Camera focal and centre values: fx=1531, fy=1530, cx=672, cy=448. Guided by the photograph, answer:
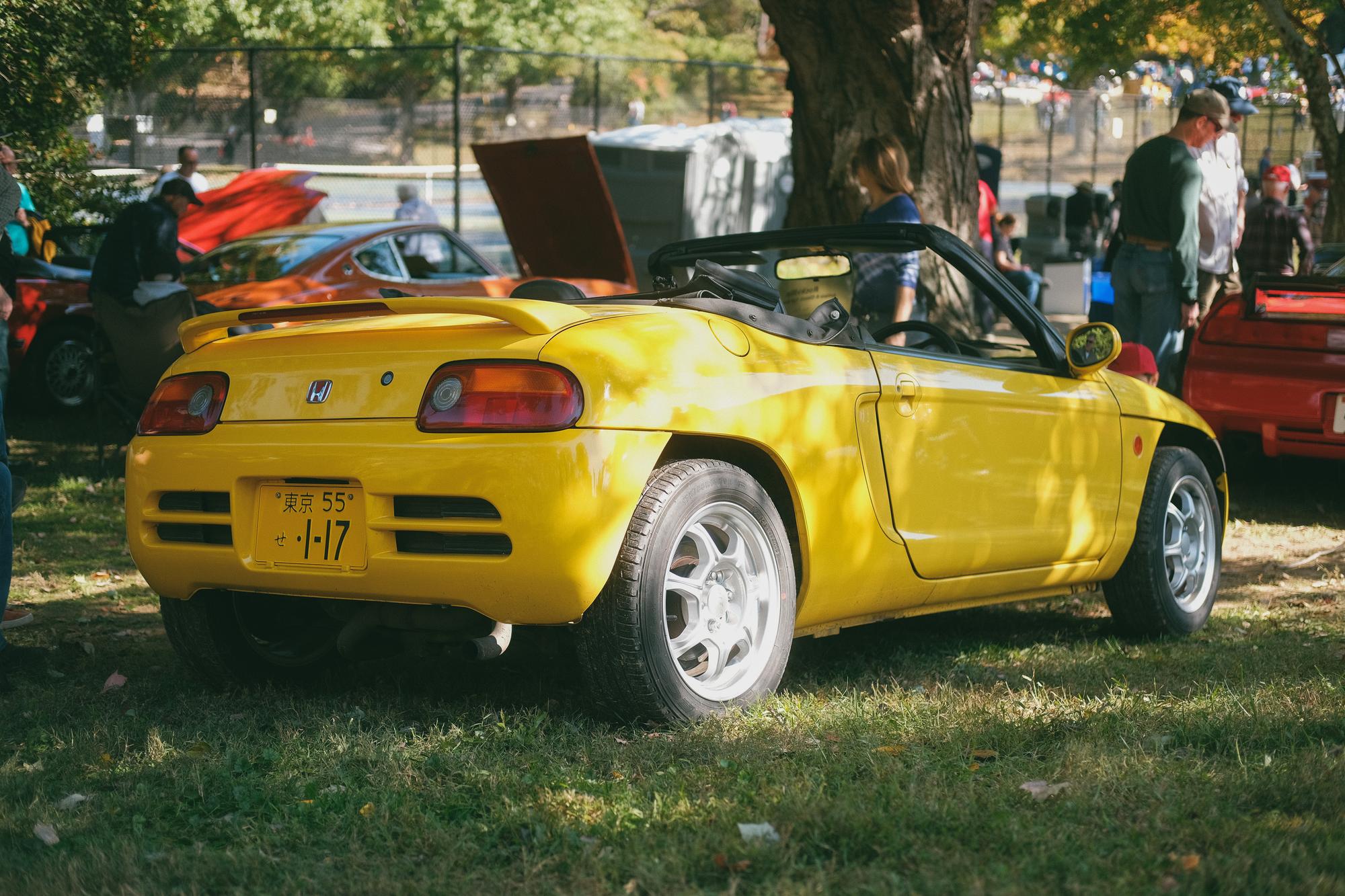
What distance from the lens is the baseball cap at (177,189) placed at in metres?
9.26

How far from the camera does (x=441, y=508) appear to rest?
11.8 ft

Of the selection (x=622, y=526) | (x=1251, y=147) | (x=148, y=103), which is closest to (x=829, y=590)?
(x=622, y=526)

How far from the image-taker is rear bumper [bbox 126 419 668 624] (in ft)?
11.5

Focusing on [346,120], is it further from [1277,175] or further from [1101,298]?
[1101,298]

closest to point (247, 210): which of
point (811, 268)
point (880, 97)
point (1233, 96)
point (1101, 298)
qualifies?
point (880, 97)

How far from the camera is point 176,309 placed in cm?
859

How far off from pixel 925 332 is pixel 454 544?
92.9 inches

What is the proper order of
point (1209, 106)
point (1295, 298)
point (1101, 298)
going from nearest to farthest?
1. point (1295, 298)
2. point (1209, 106)
3. point (1101, 298)

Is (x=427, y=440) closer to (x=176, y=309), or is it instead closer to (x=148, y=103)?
(x=176, y=309)

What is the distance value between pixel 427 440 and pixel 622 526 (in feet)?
1.66

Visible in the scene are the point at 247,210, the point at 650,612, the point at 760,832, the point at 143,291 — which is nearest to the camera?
the point at 760,832

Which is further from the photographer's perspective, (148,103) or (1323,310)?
(148,103)

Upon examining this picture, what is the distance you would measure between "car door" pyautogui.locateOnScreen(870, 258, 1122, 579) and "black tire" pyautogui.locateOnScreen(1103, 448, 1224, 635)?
0.72 ft

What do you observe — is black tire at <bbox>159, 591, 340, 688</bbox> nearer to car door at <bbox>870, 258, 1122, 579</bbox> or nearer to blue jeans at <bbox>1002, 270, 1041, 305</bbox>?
Answer: car door at <bbox>870, 258, 1122, 579</bbox>
